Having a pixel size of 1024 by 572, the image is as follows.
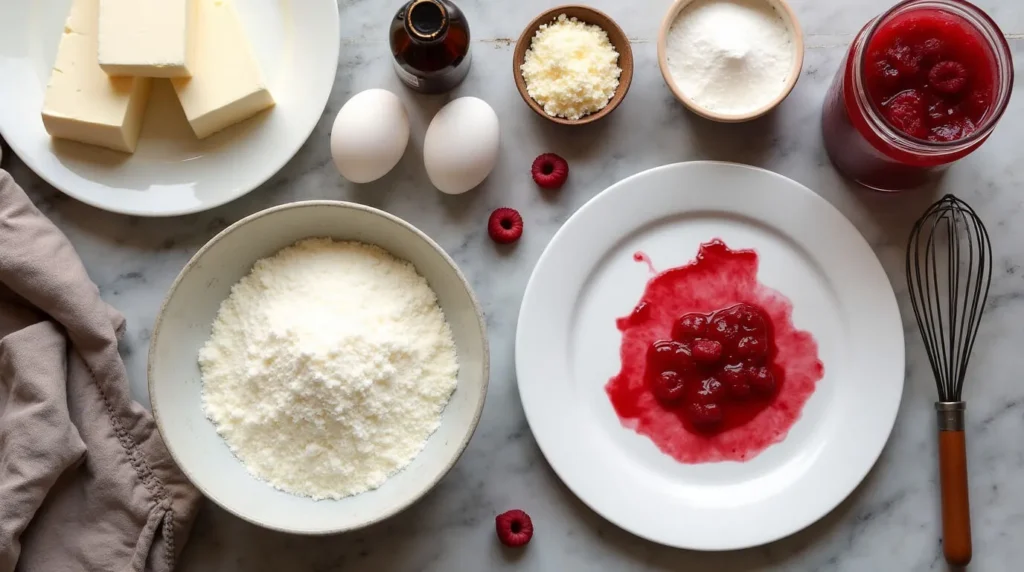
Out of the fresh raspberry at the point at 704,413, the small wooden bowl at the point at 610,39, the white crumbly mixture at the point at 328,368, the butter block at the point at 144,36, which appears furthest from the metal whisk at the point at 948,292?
the butter block at the point at 144,36

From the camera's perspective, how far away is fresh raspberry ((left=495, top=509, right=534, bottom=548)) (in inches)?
51.1

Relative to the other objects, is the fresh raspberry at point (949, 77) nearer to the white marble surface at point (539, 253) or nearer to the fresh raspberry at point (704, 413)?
the white marble surface at point (539, 253)

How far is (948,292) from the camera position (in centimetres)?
136

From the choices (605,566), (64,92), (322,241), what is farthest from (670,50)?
(64,92)

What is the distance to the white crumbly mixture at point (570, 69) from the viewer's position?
127 cm

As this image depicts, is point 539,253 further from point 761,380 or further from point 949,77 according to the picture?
point 949,77

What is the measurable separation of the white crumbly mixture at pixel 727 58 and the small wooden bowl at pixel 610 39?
0.07m

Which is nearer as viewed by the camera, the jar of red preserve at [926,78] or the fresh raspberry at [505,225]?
the jar of red preserve at [926,78]

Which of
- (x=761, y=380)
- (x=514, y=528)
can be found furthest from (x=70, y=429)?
(x=761, y=380)

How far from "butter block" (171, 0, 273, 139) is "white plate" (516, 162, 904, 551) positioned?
570 millimetres

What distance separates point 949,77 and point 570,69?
0.59 m

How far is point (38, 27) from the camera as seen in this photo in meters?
1.36

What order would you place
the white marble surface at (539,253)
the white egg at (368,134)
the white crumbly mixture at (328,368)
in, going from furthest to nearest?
the white marble surface at (539,253) < the white egg at (368,134) < the white crumbly mixture at (328,368)

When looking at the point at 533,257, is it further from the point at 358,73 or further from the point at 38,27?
the point at 38,27
